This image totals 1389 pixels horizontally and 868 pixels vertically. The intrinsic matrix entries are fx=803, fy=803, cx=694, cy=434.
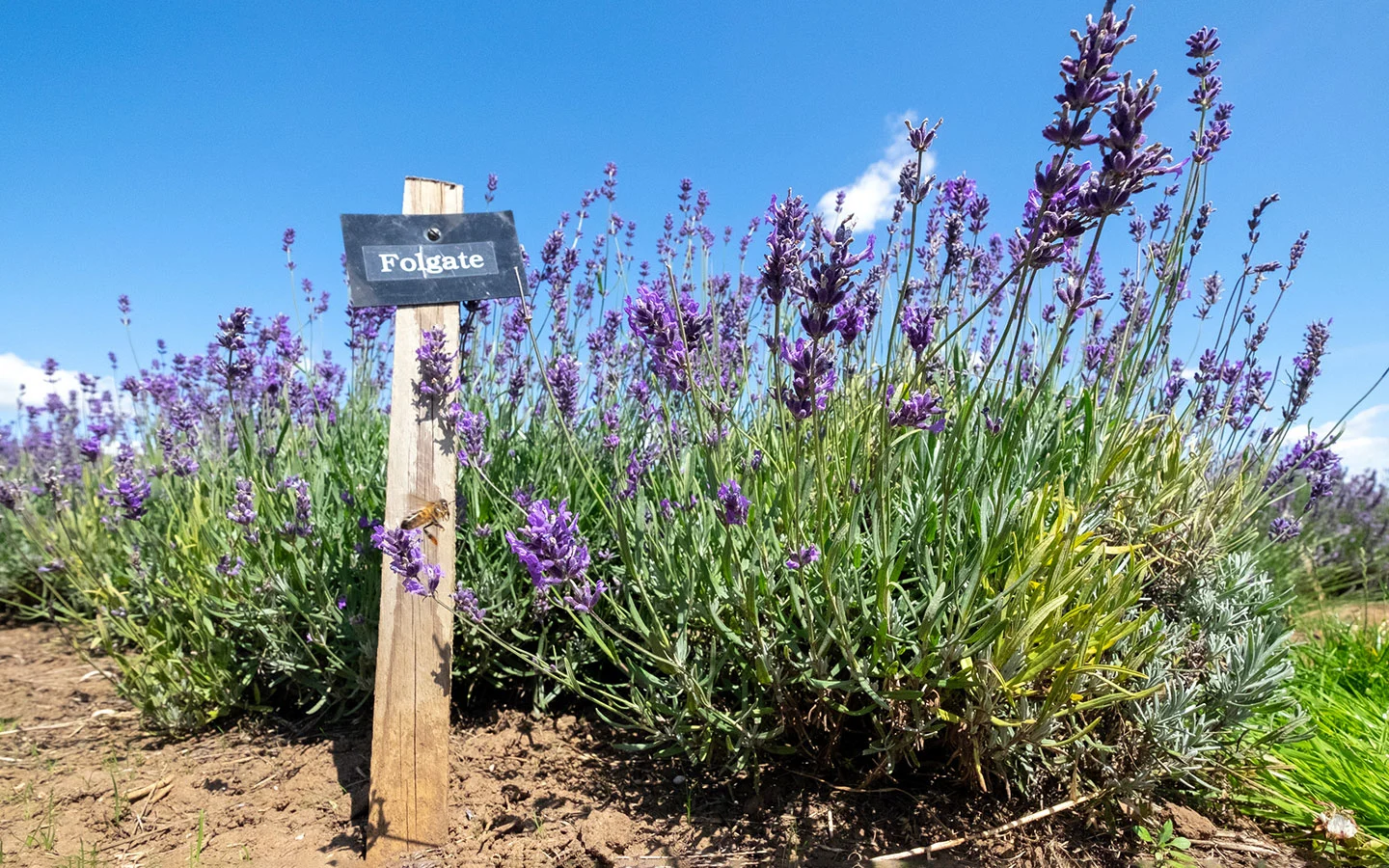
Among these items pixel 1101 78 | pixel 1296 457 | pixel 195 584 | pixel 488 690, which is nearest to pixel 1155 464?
pixel 1296 457

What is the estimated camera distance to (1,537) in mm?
5152

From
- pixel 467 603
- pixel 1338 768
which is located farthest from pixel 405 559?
pixel 1338 768

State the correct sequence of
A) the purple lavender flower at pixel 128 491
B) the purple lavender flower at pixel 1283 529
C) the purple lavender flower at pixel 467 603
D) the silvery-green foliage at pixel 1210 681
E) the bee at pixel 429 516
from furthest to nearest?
the purple lavender flower at pixel 1283 529 < the purple lavender flower at pixel 128 491 < the bee at pixel 429 516 < the purple lavender flower at pixel 467 603 < the silvery-green foliage at pixel 1210 681

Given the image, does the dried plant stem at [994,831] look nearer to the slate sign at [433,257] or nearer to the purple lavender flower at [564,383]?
the purple lavender flower at [564,383]

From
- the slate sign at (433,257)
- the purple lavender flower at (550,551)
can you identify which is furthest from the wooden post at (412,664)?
the purple lavender flower at (550,551)

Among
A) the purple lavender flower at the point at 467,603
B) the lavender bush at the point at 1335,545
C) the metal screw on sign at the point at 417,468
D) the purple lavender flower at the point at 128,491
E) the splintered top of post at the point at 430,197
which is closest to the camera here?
the purple lavender flower at the point at 467,603

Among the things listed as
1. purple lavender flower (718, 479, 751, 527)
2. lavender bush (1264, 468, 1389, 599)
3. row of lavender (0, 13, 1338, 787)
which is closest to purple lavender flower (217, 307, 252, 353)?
row of lavender (0, 13, 1338, 787)

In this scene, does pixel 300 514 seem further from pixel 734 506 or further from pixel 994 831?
pixel 994 831

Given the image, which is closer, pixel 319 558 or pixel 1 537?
pixel 319 558

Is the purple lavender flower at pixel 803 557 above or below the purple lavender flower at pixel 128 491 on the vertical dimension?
below

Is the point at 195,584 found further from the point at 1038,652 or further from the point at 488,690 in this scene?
the point at 1038,652

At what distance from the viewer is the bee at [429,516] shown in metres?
2.34

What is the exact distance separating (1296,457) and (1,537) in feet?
23.6

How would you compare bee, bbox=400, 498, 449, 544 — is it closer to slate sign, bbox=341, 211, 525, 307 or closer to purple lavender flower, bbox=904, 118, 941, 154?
slate sign, bbox=341, 211, 525, 307
